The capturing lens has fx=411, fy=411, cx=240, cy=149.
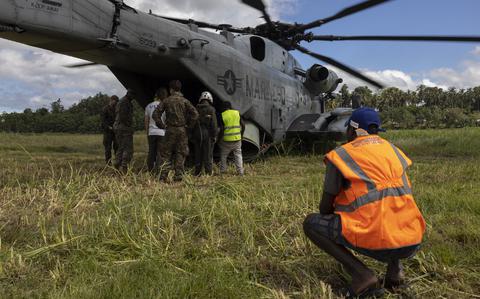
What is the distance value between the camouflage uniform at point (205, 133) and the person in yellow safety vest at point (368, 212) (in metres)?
5.27

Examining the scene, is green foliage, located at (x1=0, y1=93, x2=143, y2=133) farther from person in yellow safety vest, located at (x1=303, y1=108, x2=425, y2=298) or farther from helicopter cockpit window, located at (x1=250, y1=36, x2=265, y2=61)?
person in yellow safety vest, located at (x1=303, y1=108, x2=425, y2=298)

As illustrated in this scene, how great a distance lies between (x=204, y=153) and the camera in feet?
26.1

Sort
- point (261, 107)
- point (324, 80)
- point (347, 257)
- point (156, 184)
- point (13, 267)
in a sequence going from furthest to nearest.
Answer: point (324, 80) < point (261, 107) < point (156, 184) < point (13, 267) < point (347, 257)

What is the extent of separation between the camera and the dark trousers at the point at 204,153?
793 cm

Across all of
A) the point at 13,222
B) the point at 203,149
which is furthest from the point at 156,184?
the point at 13,222

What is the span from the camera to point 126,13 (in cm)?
666

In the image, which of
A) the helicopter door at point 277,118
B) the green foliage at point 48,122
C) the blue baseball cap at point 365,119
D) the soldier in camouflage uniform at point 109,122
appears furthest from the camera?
the green foliage at point 48,122

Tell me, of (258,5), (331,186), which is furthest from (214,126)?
(331,186)

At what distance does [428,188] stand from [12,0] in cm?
605

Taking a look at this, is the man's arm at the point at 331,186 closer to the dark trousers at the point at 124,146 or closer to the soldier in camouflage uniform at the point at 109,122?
the dark trousers at the point at 124,146

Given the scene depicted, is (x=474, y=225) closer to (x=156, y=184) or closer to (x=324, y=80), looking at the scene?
(x=156, y=184)

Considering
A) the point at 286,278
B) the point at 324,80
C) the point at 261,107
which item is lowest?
the point at 286,278

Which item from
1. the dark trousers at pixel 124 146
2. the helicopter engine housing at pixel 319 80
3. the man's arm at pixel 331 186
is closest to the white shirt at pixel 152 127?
the dark trousers at pixel 124 146

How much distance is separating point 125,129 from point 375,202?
6.43 m
